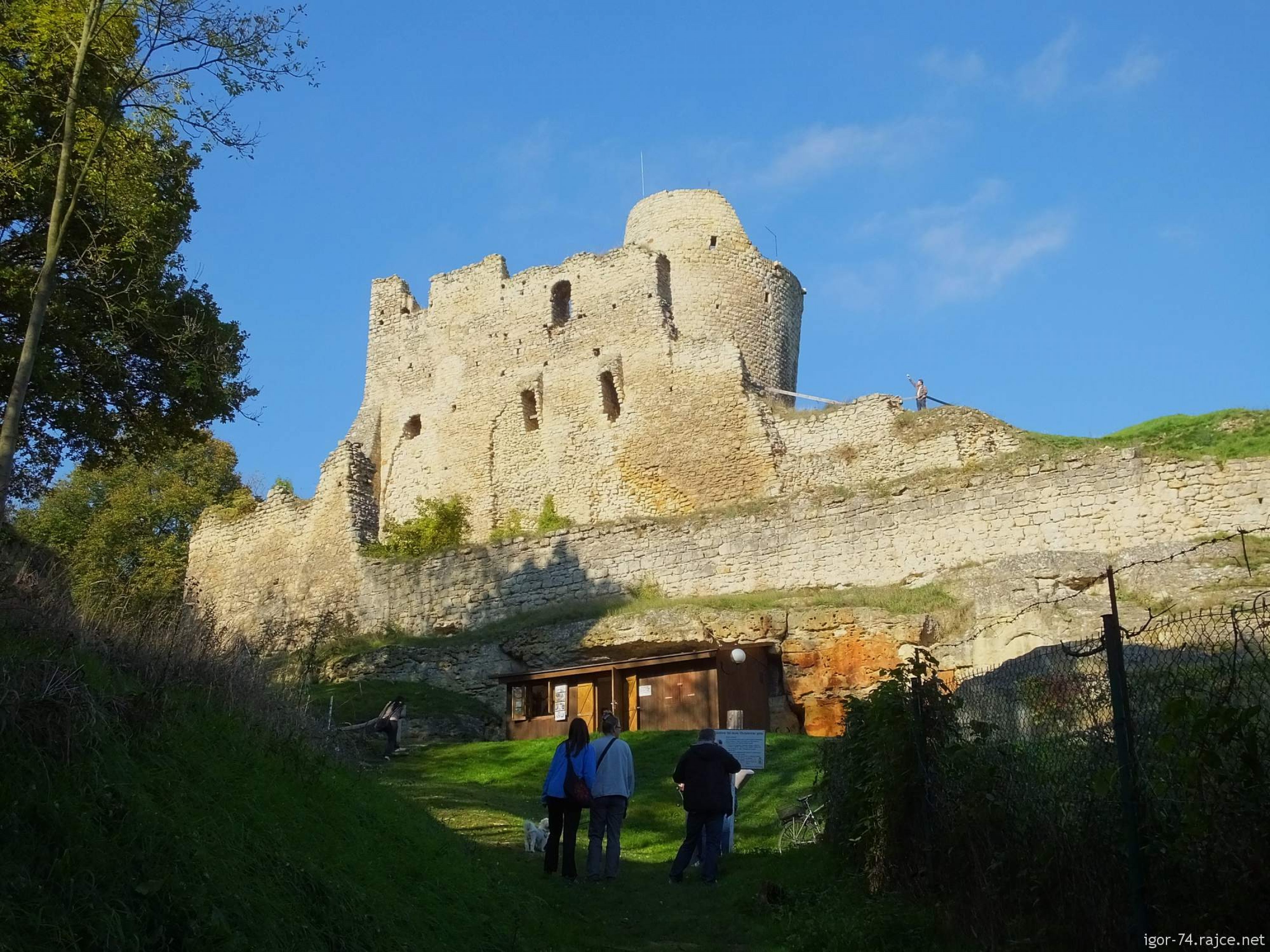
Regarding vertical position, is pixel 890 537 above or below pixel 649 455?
below

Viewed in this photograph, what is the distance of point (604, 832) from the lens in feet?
36.3

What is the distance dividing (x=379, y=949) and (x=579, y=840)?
6.13 meters

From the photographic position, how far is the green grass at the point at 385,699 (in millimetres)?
21672

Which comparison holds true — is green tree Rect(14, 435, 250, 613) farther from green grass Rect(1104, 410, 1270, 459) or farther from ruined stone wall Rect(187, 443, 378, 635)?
green grass Rect(1104, 410, 1270, 459)

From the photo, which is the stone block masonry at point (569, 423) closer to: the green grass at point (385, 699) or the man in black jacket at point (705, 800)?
the green grass at point (385, 699)

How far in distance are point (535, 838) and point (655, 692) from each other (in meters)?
8.63

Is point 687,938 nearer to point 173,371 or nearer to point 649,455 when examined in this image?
point 173,371

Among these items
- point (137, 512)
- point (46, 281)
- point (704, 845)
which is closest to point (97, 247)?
point (46, 281)

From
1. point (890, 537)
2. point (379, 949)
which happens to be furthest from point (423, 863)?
point (890, 537)

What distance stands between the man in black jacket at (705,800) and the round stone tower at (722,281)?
27.1m

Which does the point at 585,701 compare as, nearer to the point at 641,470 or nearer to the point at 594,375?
the point at 641,470

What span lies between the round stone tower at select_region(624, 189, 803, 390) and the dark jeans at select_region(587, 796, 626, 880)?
1081 inches

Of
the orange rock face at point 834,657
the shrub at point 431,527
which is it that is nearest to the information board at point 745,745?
the orange rock face at point 834,657

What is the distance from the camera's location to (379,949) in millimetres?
6777
